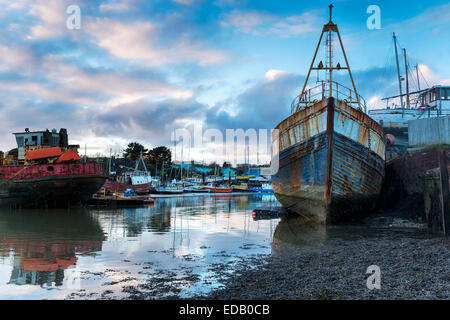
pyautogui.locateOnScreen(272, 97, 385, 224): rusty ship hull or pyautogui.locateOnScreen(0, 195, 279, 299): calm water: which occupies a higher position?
pyautogui.locateOnScreen(272, 97, 385, 224): rusty ship hull

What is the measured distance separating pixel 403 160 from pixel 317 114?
22.8ft

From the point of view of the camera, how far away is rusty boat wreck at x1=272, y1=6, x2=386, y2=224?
15.3 meters

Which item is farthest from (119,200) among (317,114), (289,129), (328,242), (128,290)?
(128,290)

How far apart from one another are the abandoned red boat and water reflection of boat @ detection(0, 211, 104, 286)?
8498mm

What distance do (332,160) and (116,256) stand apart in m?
9.86

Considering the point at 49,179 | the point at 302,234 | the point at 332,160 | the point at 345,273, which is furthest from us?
the point at 49,179

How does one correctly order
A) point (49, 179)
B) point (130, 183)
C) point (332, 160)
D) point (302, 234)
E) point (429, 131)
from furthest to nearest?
point (130, 183)
point (49, 179)
point (429, 131)
point (332, 160)
point (302, 234)

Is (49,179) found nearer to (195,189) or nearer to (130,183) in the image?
(130,183)

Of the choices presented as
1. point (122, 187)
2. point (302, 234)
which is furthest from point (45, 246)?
point (122, 187)

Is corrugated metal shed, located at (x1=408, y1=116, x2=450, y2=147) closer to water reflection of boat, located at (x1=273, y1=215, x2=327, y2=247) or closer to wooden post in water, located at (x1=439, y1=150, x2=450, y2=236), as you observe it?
water reflection of boat, located at (x1=273, y1=215, x2=327, y2=247)

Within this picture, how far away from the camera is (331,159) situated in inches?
598

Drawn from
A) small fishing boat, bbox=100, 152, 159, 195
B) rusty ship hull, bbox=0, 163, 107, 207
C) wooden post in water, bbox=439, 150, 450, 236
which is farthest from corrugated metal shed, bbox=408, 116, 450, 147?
small fishing boat, bbox=100, 152, 159, 195

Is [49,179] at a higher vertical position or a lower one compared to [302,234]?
higher

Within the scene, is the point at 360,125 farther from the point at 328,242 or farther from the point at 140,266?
the point at 140,266
